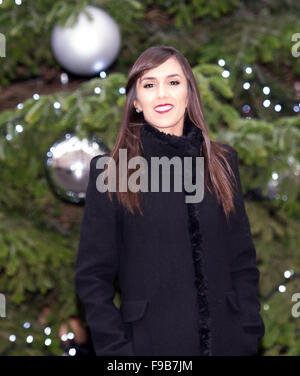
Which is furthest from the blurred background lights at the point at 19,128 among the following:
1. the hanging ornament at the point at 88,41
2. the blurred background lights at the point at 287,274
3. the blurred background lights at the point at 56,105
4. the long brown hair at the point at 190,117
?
the blurred background lights at the point at 287,274

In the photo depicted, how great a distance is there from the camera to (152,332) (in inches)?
71.1

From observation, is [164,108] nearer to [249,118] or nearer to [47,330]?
[249,118]

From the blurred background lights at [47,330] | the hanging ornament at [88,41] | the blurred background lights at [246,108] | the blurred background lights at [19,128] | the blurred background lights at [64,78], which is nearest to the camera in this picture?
the hanging ornament at [88,41]

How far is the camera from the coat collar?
1888mm

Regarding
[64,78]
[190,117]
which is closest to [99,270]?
[190,117]

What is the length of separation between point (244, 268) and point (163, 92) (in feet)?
2.16

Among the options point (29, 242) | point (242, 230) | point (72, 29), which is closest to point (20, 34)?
point (72, 29)

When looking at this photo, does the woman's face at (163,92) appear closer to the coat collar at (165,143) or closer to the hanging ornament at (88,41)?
the coat collar at (165,143)

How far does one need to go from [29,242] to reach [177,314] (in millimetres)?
1523

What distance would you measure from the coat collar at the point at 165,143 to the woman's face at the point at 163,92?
1.1 inches

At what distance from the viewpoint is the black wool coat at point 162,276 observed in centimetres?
180

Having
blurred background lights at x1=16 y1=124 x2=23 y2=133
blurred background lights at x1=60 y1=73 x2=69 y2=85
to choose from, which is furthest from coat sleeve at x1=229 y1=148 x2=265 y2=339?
blurred background lights at x1=60 y1=73 x2=69 y2=85

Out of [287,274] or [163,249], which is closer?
[163,249]

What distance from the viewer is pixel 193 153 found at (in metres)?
1.90
